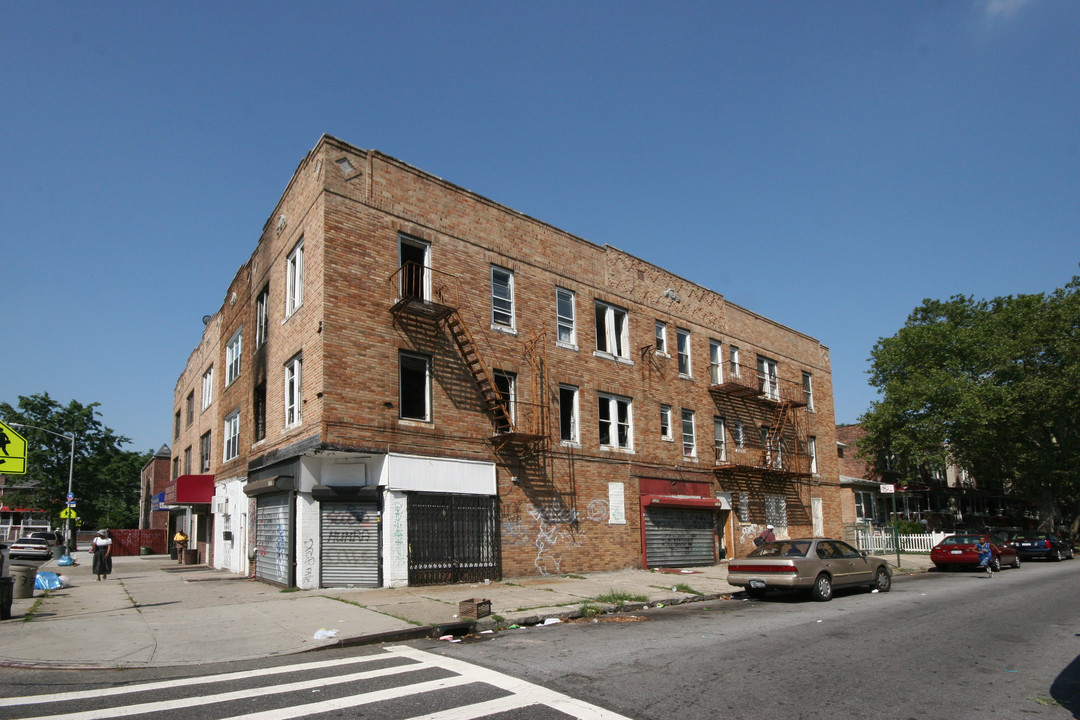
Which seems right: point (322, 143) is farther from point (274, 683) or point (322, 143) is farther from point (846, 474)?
point (846, 474)

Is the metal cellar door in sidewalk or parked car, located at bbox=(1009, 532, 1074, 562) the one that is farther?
parked car, located at bbox=(1009, 532, 1074, 562)

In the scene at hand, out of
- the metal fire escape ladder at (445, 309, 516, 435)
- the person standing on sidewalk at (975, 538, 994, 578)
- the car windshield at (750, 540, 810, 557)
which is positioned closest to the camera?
the car windshield at (750, 540, 810, 557)

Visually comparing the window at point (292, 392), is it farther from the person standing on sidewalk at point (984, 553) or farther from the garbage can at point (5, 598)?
the person standing on sidewalk at point (984, 553)

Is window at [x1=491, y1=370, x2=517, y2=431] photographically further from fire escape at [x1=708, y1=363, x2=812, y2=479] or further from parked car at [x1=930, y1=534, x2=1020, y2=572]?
parked car at [x1=930, y1=534, x2=1020, y2=572]

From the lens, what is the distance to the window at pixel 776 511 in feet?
95.2

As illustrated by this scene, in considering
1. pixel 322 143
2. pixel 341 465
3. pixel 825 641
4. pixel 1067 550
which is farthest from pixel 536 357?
pixel 1067 550

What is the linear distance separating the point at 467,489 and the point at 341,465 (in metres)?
3.24

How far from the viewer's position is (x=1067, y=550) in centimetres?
3350

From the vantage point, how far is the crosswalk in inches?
251

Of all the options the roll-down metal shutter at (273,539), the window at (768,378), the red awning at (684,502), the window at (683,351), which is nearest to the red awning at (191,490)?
the roll-down metal shutter at (273,539)

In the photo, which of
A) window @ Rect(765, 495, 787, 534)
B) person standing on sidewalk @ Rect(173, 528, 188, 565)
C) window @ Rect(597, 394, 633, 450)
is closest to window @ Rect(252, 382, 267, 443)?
window @ Rect(597, 394, 633, 450)

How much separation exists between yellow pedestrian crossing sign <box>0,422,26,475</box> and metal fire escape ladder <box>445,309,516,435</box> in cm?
933

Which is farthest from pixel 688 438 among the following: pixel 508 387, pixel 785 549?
pixel 785 549

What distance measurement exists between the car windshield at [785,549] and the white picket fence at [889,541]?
738 inches
